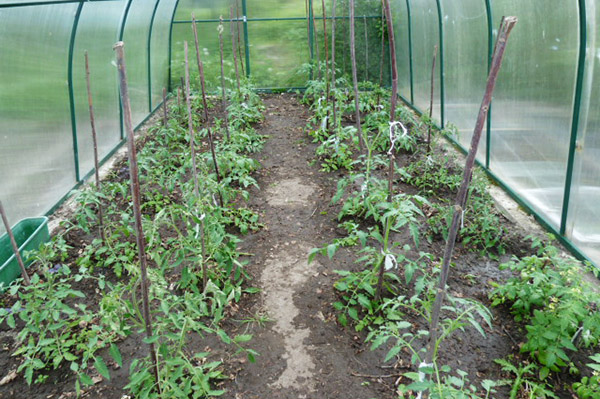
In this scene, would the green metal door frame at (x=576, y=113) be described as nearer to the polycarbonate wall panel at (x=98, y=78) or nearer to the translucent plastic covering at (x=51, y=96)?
the translucent plastic covering at (x=51, y=96)

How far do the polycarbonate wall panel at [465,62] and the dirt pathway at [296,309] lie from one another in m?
1.96

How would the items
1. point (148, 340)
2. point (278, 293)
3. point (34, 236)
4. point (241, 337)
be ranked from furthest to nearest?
point (34, 236)
point (278, 293)
point (241, 337)
point (148, 340)

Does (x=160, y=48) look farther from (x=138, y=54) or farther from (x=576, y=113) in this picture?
(x=576, y=113)

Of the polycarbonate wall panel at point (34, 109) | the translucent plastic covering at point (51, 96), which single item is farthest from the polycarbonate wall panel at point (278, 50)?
the polycarbonate wall panel at point (34, 109)

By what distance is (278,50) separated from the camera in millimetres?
9133

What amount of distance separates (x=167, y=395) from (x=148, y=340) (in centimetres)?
33

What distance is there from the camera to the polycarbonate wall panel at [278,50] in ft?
29.7

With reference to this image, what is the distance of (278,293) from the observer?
3.45 m

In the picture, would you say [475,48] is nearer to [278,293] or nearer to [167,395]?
[278,293]

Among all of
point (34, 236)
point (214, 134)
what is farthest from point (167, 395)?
point (214, 134)

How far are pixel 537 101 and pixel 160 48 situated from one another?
6411 mm

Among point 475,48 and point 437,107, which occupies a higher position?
point 475,48

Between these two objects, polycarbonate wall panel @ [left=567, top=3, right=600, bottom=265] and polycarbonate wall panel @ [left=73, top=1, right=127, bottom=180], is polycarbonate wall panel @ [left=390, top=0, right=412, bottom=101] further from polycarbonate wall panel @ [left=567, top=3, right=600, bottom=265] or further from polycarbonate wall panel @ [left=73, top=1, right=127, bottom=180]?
polycarbonate wall panel @ [left=567, top=3, right=600, bottom=265]

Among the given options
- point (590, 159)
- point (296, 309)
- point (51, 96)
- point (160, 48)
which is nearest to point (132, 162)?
point (296, 309)
